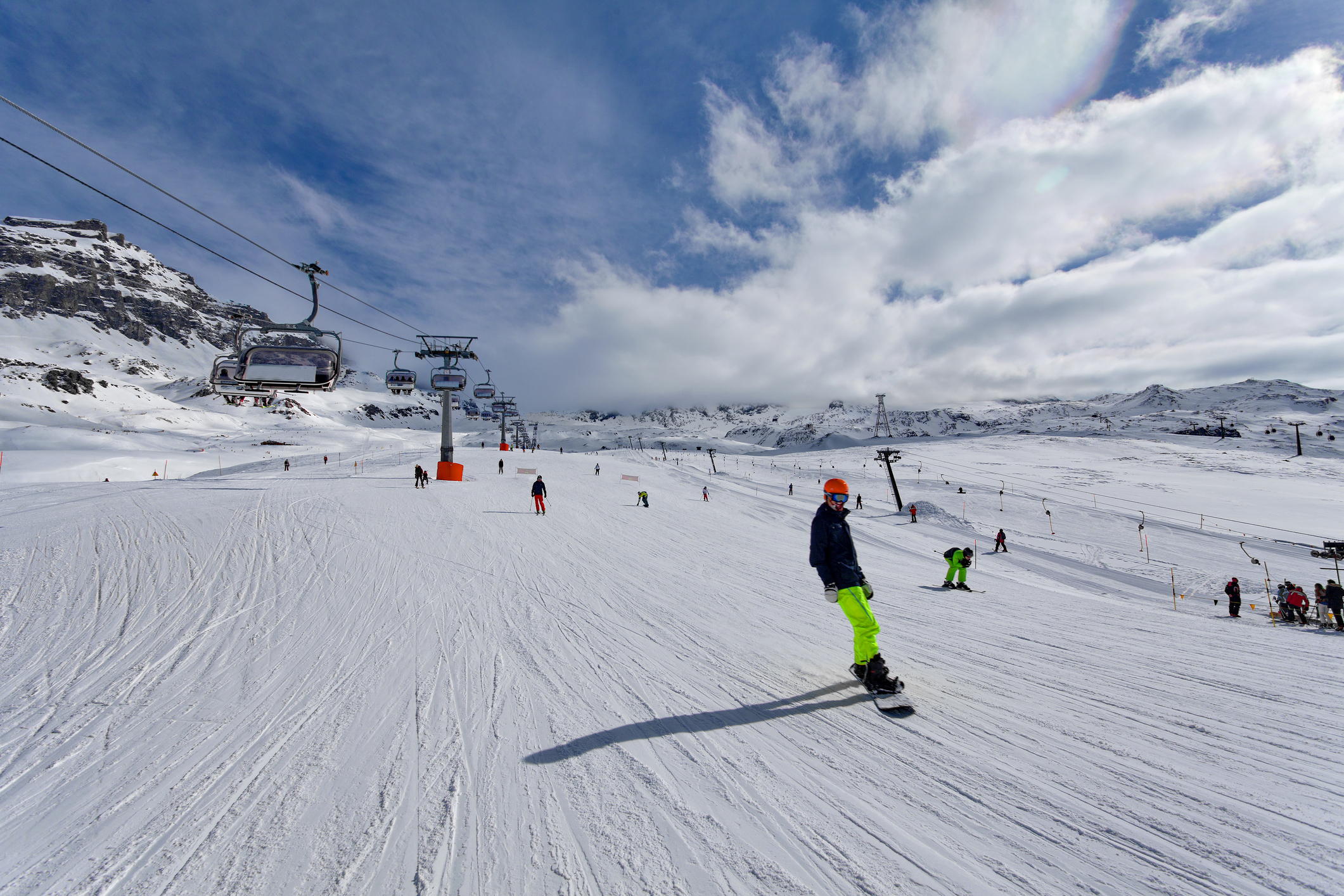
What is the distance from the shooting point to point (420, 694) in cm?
510

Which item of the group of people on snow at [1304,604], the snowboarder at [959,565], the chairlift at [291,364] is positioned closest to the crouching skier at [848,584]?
the snowboarder at [959,565]

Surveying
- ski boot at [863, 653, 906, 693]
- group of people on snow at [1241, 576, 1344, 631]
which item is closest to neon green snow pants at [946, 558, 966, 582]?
group of people on snow at [1241, 576, 1344, 631]

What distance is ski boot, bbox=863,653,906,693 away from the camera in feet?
15.1

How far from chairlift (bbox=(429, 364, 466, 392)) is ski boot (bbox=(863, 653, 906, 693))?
29479 mm

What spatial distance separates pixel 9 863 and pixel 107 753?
4.94 feet

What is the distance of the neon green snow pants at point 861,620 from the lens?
4652mm

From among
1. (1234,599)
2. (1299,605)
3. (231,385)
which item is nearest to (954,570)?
(1299,605)

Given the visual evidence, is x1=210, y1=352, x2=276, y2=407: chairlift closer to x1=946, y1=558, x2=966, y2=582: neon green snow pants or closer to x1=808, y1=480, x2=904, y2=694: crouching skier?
x1=808, y1=480, x2=904, y2=694: crouching skier

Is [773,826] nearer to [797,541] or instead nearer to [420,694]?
[420,694]

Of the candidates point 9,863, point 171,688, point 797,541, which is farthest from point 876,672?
point 797,541

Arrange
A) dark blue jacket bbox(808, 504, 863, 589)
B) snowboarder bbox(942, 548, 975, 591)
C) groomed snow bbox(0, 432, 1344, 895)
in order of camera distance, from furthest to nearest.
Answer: snowboarder bbox(942, 548, 975, 591), dark blue jacket bbox(808, 504, 863, 589), groomed snow bbox(0, 432, 1344, 895)

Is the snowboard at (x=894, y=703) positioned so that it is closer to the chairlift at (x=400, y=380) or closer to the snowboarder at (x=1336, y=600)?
the snowboarder at (x=1336, y=600)

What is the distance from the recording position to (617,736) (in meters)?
4.18

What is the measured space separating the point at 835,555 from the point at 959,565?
8.10 meters
